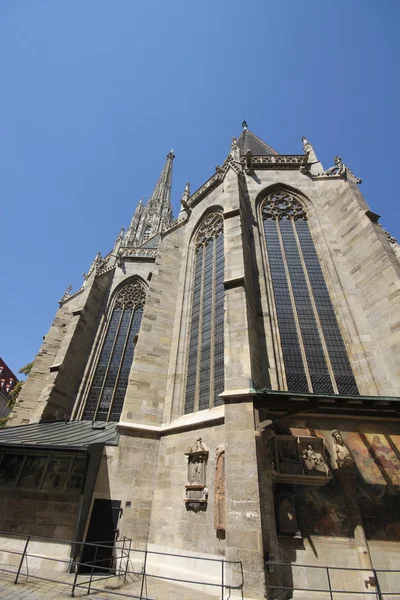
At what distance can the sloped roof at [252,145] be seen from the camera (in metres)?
20.9

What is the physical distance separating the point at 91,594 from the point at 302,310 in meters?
9.28

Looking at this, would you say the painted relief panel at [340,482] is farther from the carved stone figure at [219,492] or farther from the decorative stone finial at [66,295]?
the decorative stone finial at [66,295]

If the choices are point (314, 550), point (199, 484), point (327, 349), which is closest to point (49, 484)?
point (199, 484)

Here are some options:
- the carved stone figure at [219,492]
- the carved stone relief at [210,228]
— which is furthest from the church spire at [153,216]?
the carved stone figure at [219,492]

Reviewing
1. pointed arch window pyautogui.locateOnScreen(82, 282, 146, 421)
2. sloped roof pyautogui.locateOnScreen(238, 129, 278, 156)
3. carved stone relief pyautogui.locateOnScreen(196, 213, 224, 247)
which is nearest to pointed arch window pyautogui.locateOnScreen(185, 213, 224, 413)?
carved stone relief pyautogui.locateOnScreen(196, 213, 224, 247)

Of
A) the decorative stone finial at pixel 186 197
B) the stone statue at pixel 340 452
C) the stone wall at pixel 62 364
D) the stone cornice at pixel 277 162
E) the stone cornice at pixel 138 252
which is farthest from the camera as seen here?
the stone cornice at pixel 138 252

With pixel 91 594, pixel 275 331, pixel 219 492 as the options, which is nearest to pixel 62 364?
pixel 91 594

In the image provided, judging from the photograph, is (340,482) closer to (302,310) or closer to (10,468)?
(302,310)

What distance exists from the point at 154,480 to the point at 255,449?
4.16 metres

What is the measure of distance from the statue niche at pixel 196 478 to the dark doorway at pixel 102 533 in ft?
7.41

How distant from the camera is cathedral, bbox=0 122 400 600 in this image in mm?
6059

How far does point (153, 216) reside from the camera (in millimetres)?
42531

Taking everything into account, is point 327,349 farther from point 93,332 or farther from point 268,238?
point 93,332

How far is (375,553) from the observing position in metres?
5.89
